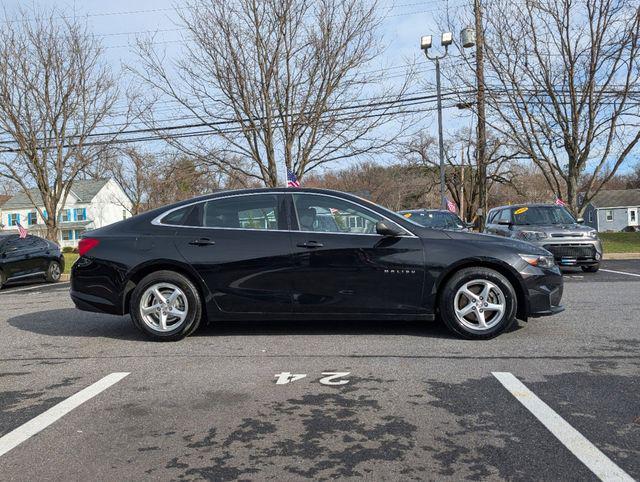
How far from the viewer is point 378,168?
5756 cm

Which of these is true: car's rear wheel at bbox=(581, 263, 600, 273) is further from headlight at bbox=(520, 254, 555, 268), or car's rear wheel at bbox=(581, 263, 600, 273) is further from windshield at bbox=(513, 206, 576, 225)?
headlight at bbox=(520, 254, 555, 268)

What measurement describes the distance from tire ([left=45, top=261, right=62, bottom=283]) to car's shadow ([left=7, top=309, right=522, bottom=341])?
303 inches

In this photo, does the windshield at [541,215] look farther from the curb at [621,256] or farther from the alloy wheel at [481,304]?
the alloy wheel at [481,304]

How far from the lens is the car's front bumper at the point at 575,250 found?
11797mm

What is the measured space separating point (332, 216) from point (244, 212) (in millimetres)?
933

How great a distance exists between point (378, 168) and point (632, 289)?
49532mm

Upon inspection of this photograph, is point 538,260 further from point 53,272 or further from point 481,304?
point 53,272

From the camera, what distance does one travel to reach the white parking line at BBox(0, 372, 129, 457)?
315cm

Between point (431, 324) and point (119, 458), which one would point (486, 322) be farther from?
point (119, 458)

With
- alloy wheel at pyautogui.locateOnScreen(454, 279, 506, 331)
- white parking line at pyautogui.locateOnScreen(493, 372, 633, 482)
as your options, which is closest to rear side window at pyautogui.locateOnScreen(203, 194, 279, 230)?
alloy wheel at pyautogui.locateOnScreen(454, 279, 506, 331)

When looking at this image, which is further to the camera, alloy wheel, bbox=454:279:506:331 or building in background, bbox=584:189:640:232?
building in background, bbox=584:189:640:232

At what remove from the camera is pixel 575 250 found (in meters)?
11.8

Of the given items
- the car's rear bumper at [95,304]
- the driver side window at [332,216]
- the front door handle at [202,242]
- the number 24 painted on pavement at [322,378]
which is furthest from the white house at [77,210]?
the number 24 painted on pavement at [322,378]

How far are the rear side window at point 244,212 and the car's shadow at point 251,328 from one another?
1.22 metres
